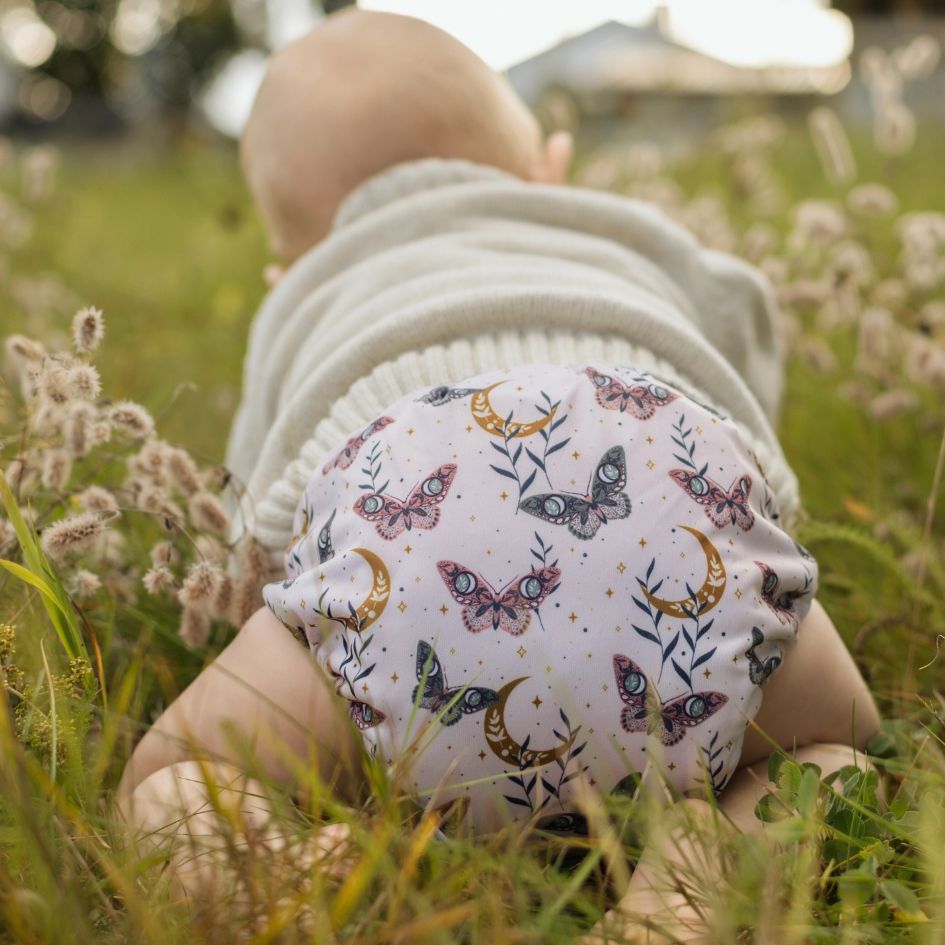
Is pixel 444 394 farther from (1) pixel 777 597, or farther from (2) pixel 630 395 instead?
(1) pixel 777 597

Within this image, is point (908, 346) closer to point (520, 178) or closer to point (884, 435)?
point (884, 435)

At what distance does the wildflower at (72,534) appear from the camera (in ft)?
3.70

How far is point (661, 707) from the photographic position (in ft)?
3.36

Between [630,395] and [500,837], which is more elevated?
[630,395]

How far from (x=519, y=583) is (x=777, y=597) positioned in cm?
28

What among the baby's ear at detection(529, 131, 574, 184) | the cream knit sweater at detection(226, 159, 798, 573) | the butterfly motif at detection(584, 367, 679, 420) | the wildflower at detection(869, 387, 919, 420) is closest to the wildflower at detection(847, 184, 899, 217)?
the cream knit sweater at detection(226, 159, 798, 573)

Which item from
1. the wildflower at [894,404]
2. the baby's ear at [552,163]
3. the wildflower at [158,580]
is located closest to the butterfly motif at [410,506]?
the wildflower at [158,580]

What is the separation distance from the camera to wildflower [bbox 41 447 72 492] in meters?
1.29

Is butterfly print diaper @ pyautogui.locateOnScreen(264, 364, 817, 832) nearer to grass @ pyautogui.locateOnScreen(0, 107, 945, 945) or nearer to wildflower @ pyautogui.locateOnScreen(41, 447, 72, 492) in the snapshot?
grass @ pyautogui.locateOnScreen(0, 107, 945, 945)

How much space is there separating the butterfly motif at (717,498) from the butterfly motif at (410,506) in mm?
238

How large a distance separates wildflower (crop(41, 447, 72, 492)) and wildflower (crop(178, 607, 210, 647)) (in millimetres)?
221

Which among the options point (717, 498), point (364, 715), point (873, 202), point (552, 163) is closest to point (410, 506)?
point (364, 715)

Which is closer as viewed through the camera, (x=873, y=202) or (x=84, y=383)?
(x=84, y=383)

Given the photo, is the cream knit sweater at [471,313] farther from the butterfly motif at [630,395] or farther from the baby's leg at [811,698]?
the baby's leg at [811,698]
